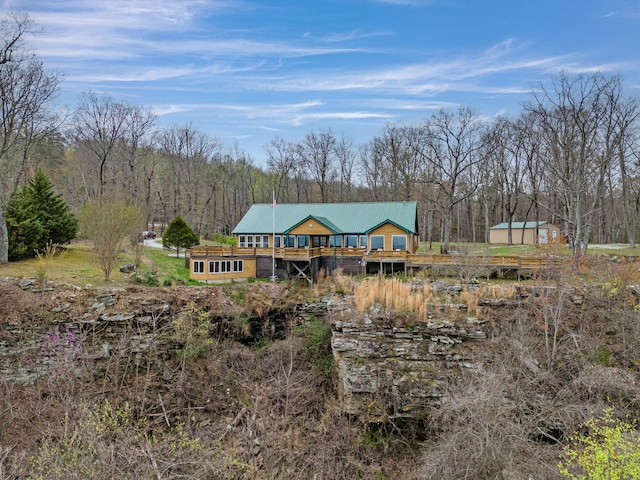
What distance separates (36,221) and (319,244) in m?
16.2

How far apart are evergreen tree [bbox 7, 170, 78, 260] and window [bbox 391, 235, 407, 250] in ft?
64.0

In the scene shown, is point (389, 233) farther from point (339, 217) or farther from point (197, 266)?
point (197, 266)

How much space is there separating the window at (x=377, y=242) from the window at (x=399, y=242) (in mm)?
728

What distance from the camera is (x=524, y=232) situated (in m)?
34.3

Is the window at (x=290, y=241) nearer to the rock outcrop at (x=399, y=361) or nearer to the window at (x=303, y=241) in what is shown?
the window at (x=303, y=241)

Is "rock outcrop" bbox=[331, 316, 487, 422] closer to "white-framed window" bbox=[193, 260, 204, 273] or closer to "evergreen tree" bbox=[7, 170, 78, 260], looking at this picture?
"white-framed window" bbox=[193, 260, 204, 273]

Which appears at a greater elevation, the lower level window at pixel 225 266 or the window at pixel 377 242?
the window at pixel 377 242

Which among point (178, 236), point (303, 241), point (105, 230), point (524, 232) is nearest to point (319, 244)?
point (303, 241)

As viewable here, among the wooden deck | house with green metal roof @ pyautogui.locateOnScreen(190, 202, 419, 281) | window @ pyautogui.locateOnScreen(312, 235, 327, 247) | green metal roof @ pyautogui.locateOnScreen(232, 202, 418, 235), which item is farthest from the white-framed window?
window @ pyautogui.locateOnScreen(312, 235, 327, 247)

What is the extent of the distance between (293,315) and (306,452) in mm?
7381

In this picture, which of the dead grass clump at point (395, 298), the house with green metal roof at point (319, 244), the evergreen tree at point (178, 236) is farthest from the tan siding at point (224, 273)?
the dead grass clump at point (395, 298)

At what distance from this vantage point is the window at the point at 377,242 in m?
23.4

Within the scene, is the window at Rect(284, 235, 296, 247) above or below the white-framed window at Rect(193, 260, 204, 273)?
above

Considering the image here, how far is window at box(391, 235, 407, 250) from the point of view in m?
23.1
